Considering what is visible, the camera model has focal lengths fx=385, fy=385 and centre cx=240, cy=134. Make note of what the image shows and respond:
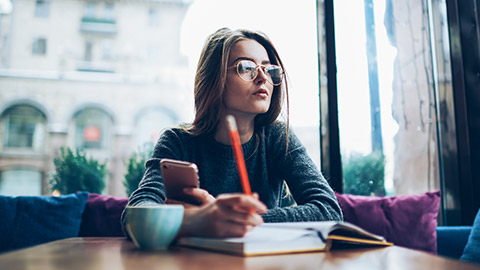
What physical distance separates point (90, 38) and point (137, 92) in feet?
2.46

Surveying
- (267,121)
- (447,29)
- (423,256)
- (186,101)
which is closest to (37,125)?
(186,101)

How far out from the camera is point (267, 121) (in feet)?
4.93

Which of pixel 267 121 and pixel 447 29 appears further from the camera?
pixel 447 29

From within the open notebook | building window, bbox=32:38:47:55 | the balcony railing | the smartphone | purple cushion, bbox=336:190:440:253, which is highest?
the balcony railing

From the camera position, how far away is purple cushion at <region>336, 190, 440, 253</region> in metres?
1.70

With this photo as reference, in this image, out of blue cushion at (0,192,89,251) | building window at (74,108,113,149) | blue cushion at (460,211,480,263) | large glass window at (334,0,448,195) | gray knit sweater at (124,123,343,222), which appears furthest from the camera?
building window at (74,108,113,149)

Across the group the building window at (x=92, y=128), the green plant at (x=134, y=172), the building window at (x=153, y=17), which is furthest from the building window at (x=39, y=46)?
the green plant at (x=134, y=172)

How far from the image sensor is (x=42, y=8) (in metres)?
3.73

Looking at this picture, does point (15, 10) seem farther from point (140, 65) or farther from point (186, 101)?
point (186, 101)

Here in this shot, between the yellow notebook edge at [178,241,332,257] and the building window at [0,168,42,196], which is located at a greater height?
the building window at [0,168,42,196]

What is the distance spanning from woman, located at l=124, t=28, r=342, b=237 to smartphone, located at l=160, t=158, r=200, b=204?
0.94 feet

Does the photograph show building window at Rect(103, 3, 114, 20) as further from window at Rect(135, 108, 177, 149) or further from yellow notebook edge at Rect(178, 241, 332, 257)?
yellow notebook edge at Rect(178, 241, 332, 257)

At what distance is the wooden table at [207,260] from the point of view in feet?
1.79

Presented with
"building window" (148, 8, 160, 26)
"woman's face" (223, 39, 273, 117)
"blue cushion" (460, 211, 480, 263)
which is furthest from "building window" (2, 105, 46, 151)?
"blue cushion" (460, 211, 480, 263)
